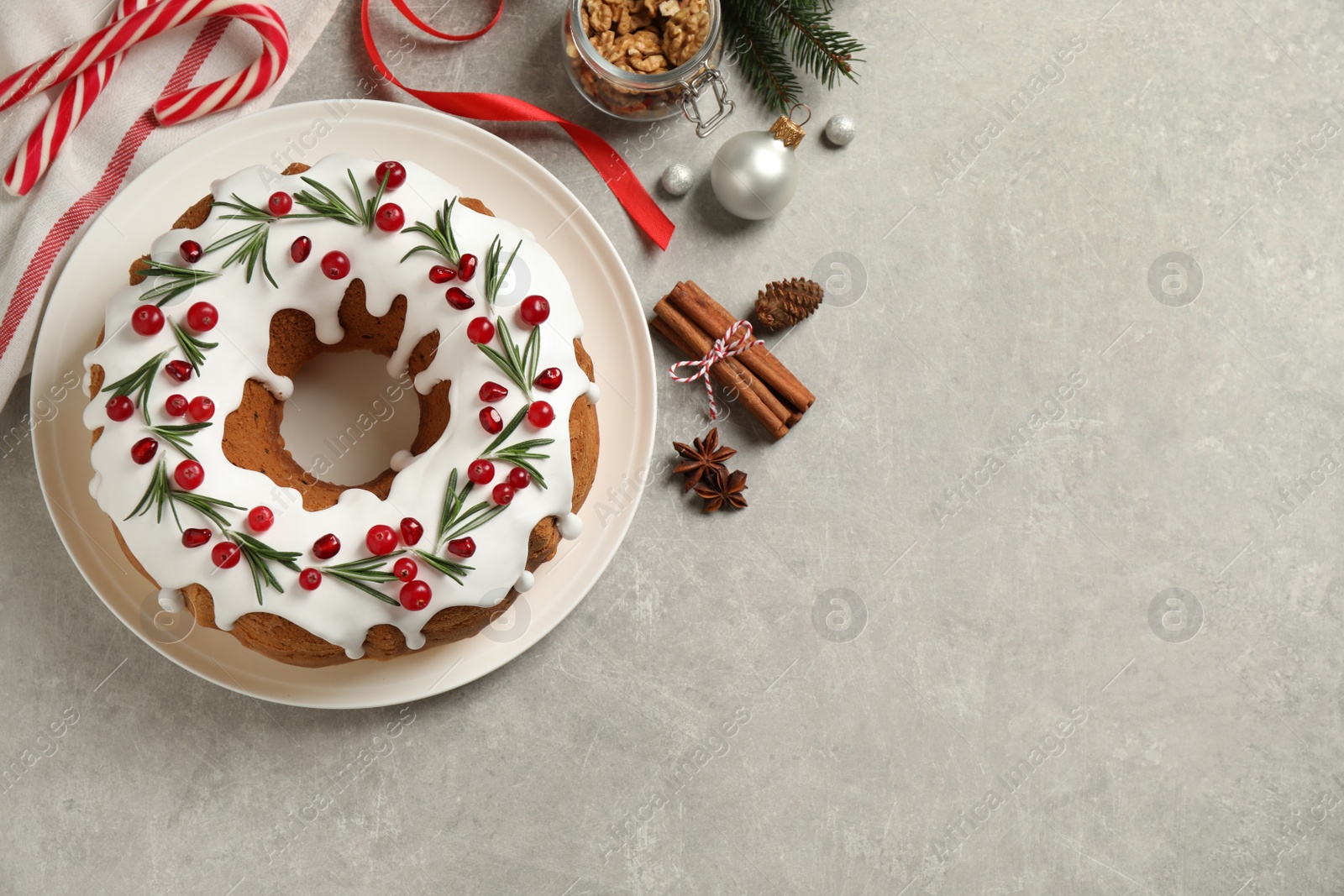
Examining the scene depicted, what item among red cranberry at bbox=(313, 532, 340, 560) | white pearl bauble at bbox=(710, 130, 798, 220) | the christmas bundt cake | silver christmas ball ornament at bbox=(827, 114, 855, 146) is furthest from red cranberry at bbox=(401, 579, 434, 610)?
silver christmas ball ornament at bbox=(827, 114, 855, 146)

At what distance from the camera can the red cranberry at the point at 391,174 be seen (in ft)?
5.07

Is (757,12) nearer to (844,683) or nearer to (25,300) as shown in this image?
(844,683)

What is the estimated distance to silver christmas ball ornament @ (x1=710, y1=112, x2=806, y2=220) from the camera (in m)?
1.93

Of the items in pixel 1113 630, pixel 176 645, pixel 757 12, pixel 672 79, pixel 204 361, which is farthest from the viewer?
pixel 1113 630

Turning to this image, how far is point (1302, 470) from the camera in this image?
85.9 inches

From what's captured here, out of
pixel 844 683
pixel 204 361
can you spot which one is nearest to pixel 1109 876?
pixel 844 683

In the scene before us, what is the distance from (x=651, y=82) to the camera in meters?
1.85

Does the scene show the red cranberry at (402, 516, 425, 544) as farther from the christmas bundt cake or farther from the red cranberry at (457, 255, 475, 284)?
the red cranberry at (457, 255, 475, 284)

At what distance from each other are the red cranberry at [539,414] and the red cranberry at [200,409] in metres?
0.57

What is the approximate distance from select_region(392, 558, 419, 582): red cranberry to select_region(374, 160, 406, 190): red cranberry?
691 millimetres

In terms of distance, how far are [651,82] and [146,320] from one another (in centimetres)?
113

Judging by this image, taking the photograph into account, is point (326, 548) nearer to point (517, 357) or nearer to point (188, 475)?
point (188, 475)

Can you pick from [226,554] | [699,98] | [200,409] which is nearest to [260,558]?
[226,554]

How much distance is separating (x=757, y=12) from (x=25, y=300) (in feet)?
5.86
